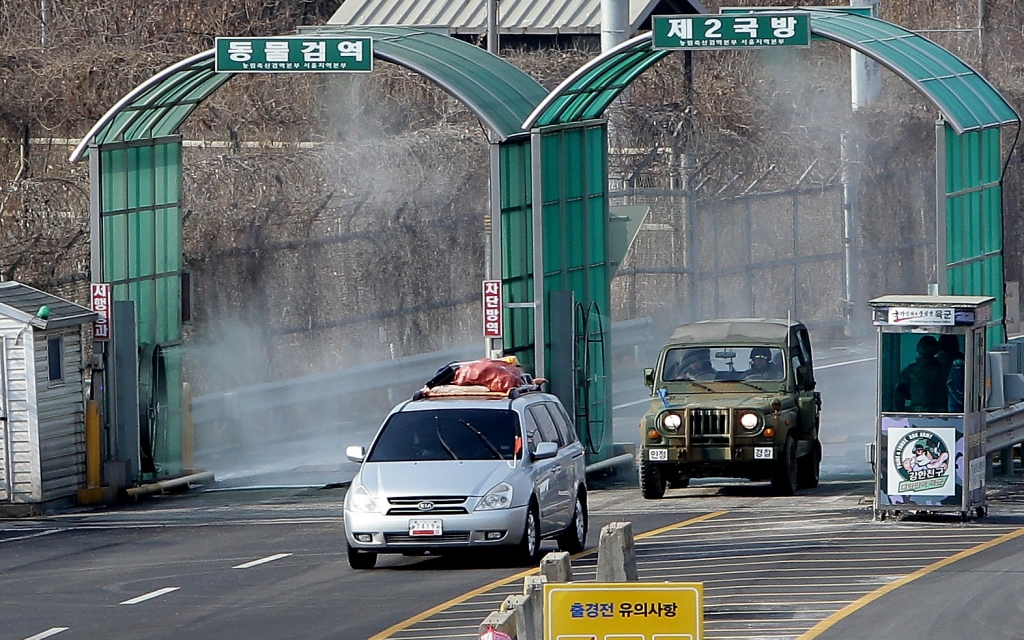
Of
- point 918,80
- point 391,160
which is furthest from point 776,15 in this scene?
point 391,160

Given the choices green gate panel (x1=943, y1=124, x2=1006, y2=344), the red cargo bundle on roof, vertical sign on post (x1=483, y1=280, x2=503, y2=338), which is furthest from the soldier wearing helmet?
vertical sign on post (x1=483, y1=280, x2=503, y2=338)

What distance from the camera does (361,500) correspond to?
54.3ft

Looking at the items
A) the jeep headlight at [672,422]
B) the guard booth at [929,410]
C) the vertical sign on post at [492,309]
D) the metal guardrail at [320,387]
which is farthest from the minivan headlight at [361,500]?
the metal guardrail at [320,387]

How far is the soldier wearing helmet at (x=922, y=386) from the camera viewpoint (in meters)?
19.5

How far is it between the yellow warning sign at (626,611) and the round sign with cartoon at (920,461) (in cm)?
1014

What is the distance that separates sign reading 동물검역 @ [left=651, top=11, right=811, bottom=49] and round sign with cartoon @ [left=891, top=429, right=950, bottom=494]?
4.66 meters

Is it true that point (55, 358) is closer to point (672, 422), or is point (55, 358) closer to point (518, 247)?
point (518, 247)

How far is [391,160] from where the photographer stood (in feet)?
111

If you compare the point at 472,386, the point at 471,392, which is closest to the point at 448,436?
the point at 471,392

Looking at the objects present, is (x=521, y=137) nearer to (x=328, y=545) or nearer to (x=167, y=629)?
(x=328, y=545)

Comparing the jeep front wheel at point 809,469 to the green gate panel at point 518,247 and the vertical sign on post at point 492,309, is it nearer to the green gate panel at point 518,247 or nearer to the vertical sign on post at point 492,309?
the green gate panel at point 518,247

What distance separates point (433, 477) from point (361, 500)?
616mm

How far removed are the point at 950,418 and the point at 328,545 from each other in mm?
5945

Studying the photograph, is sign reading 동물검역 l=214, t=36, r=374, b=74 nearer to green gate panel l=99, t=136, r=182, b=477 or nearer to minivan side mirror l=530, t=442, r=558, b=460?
green gate panel l=99, t=136, r=182, b=477
